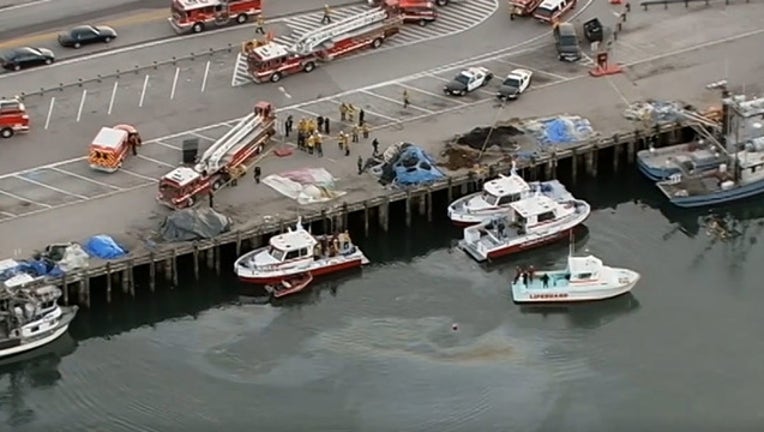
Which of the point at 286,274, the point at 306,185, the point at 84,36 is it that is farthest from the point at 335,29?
the point at 286,274

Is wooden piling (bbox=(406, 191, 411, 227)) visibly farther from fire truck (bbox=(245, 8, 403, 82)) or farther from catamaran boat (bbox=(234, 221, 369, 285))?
fire truck (bbox=(245, 8, 403, 82))

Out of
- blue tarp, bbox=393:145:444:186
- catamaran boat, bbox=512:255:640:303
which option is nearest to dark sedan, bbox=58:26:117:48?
blue tarp, bbox=393:145:444:186

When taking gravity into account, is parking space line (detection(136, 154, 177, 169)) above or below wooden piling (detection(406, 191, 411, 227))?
above

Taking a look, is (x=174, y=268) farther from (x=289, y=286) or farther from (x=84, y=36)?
(x=84, y=36)

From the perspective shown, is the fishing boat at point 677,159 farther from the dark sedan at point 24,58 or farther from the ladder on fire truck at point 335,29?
the dark sedan at point 24,58

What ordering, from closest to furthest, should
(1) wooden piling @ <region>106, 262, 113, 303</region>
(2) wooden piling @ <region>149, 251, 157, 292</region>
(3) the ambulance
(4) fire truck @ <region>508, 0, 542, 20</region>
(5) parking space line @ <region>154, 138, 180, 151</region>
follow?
(1) wooden piling @ <region>106, 262, 113, 303</region> < (2) wooden piling @ <region>149, 251, 157, 292</region> < (3) the ambulance < (5) parking space line @ <region>154, 138, 180, 151</region> < (4) fire truck @ <region>508, 0, 542, 20</region>

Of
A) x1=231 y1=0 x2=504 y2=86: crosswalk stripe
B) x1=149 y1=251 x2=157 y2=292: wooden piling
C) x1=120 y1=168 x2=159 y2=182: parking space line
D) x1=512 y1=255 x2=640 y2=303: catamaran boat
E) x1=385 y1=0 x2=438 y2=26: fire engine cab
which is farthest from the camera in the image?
x1=385 y1=0 x2=438 y2=26: fire engine cab

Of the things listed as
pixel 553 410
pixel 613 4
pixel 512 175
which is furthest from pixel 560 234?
pixel 613 4
